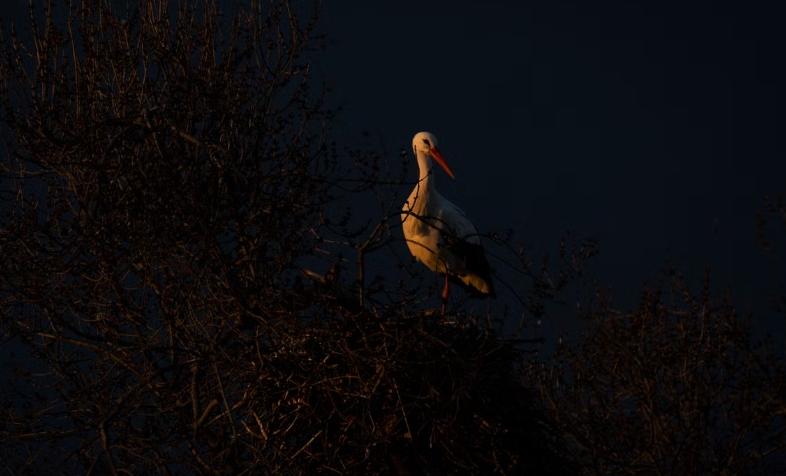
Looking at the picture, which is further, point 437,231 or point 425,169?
point 425,169

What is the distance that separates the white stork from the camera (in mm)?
10805

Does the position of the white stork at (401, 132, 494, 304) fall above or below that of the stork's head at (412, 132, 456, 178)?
below

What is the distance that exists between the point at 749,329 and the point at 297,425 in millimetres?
6328

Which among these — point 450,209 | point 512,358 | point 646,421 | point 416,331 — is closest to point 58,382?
point 416,331

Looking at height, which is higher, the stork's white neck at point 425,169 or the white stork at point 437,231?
the stork's white neck at point 425,169

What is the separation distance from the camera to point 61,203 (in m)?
7.11

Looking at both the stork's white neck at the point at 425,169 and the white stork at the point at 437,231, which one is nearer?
the white stork at the point at 437,231

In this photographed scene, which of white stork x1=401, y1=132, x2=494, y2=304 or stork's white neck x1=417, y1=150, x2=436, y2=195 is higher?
stork's white neck x1=417, y1=150, x2=436, y2=195

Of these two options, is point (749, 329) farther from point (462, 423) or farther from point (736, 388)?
point (462, 423)

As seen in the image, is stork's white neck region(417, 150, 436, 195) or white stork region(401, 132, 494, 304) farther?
stork's white neck region(417, 150, 436, 195)

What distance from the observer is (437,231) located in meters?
10.9

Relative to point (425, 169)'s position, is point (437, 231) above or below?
below

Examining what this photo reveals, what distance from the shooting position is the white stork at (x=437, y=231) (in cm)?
1080

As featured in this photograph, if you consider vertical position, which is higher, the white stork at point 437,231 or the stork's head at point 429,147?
the stork's head at point 429,147
